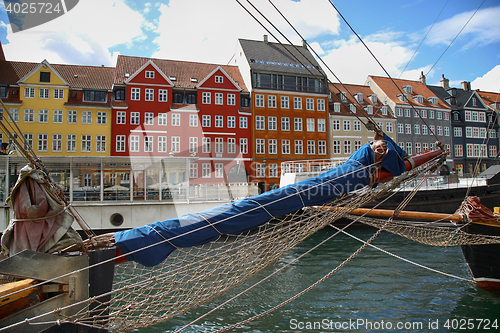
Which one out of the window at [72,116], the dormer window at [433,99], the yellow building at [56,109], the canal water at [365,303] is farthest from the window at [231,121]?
the dormer window at [433,99]

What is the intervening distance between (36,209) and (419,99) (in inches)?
1739

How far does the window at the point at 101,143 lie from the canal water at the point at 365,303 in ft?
73.2

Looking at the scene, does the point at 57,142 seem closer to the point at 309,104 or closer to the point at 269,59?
the point at 269,59

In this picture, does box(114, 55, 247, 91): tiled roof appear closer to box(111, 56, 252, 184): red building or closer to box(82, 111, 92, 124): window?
box(111, 56, 252, 184): red building

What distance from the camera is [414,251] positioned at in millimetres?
12797

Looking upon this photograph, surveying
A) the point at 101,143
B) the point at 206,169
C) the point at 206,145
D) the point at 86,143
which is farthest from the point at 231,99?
the point at 86,143

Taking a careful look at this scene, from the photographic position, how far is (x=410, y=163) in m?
5.90

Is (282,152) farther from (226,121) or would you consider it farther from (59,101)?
(59,101)

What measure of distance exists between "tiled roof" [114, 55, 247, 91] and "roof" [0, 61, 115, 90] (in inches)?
44.3

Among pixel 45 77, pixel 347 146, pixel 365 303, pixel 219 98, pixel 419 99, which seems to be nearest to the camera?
pixel 365 303

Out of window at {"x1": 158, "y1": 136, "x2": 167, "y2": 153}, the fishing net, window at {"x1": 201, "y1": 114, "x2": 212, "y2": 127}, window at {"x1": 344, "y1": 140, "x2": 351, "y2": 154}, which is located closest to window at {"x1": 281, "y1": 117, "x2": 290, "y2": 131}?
window at {"x1": 344, "y1": 140, "x2": 351, "y2": 154}

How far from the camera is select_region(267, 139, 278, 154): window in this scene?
33.0m

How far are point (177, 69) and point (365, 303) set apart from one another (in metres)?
30.1

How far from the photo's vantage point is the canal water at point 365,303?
20.7 ft
